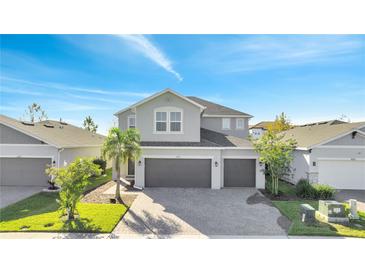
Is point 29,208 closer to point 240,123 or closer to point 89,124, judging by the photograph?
point 240,123

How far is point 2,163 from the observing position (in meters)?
12.9

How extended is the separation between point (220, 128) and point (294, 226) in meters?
12.5

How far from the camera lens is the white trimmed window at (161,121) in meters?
13.7

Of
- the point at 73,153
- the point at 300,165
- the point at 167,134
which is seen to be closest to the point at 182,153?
the point at 167,134

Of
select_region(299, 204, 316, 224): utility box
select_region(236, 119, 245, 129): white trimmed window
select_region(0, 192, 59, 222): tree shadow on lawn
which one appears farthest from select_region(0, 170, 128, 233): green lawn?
select_region(236, 119, 245, 129): white trimmed window

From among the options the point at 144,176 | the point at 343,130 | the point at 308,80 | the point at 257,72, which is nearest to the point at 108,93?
the point at 144,176

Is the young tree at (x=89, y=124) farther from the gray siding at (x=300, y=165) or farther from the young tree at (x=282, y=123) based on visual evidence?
the gray siding at (x=300, y=165)

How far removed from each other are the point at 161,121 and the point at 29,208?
352 inches

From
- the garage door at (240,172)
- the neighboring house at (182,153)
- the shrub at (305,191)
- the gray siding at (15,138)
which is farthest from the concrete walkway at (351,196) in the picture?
the gray siding at (15,138)

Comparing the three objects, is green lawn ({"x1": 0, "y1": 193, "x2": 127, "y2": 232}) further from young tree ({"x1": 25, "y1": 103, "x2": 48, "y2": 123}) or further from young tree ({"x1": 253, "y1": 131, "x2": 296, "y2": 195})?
young tree ({"x1": 25, "y1": 103, "x2": 48, "y2": 123})

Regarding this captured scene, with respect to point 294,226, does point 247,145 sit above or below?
above

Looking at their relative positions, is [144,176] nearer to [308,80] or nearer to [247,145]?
[247,145]

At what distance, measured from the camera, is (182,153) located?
507 inches
